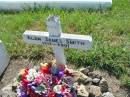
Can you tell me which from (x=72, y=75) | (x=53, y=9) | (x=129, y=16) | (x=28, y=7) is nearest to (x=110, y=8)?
(x=129, y=16)

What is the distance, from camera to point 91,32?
5246 millimetres

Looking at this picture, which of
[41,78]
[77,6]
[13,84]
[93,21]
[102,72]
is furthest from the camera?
[77,6]

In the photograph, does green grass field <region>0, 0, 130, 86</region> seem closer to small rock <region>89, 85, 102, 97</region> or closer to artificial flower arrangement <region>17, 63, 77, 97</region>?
small rock <region>89, 85, 102, 97</region>

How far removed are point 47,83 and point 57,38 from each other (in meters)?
0.49

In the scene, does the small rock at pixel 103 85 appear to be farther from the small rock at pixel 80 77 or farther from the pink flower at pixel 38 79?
the pink flower at pixel 38 79

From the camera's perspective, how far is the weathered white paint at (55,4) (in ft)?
18.8

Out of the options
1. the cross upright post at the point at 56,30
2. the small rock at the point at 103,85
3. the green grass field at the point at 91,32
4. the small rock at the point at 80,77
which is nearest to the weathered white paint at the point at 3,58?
the green grass field at the point at 91,32

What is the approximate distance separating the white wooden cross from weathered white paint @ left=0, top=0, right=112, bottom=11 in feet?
6.30

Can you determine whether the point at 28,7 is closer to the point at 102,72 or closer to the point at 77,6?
the point at 77,6

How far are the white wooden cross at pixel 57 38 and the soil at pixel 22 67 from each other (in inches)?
30.3

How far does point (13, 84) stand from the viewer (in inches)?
167

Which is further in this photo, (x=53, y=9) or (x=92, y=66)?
(x=53, y=9)

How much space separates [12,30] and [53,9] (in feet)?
2.49

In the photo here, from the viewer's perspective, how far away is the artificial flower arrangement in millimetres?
3840
